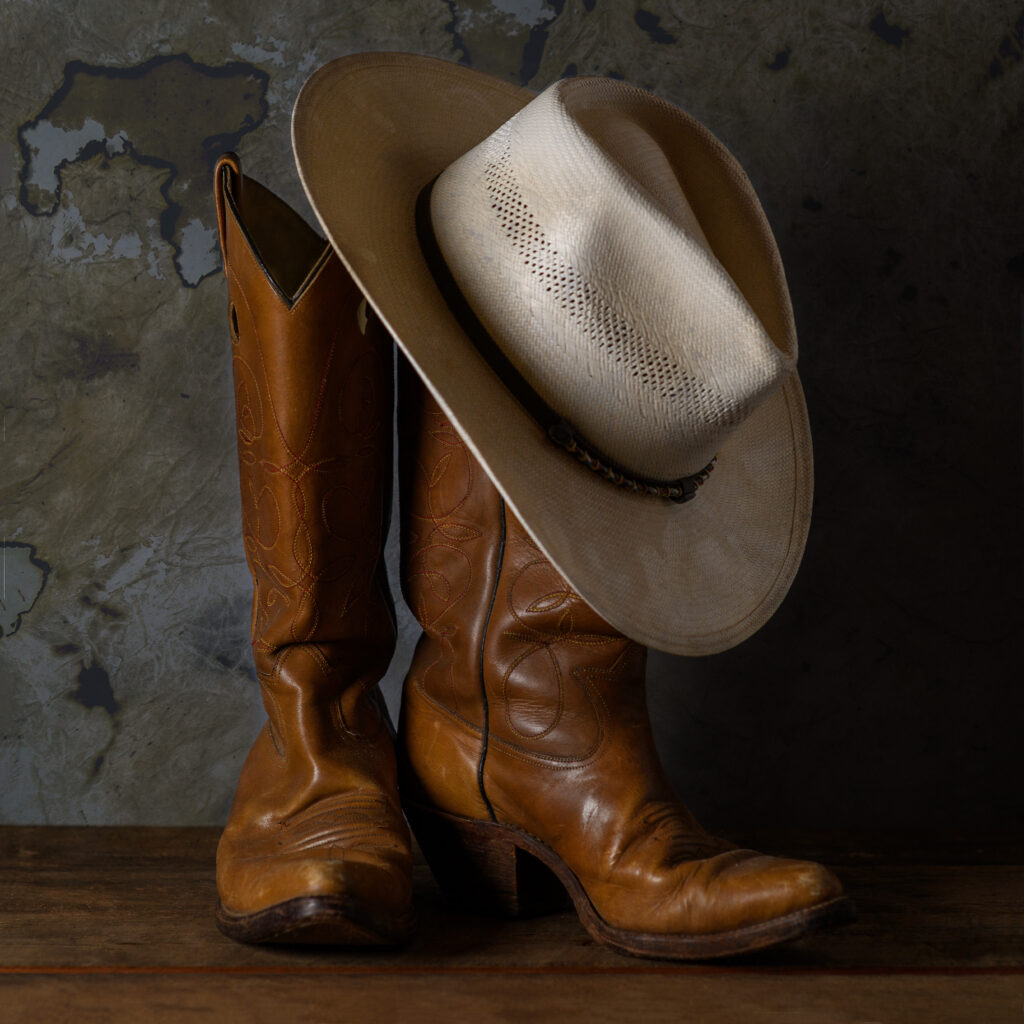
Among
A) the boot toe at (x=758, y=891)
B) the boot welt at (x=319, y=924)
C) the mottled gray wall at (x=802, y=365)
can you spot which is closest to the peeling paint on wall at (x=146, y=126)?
the mottled gray wall at (x=802, y=365)

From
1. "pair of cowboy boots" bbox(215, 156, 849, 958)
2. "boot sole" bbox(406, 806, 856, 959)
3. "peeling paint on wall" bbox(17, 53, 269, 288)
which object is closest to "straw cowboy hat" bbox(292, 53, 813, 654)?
"pair of cowboy boots" bbox(215, 156, 849, 958)

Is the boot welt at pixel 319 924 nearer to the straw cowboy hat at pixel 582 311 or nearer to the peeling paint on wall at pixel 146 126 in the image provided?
the straw cowboy hat at pixel 582 311

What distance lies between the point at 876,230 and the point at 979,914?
3.22 feet

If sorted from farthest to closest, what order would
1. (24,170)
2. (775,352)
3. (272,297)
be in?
(24,170)
(272,297)
(775,352)

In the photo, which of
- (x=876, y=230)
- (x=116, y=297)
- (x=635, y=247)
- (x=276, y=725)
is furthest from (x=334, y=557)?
(x=876, y=230)

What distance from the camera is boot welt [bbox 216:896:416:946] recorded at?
2.84 feet

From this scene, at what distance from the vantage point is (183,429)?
1533mm

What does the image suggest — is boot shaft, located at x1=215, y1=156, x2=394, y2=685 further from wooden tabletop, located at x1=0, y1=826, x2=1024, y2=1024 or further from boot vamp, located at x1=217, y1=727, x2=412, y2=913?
wooden tabletop, located at x1=0, y1=826, x2=1024, y2=1024

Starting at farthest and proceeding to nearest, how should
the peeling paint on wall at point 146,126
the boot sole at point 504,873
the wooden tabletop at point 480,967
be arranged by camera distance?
the peeling paint on wall at point 146,126 < the boot sole at point 504,873 < the wooden tabletop at point 480,967

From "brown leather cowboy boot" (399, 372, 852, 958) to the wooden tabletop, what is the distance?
0.05m

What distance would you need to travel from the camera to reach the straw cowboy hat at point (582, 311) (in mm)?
870

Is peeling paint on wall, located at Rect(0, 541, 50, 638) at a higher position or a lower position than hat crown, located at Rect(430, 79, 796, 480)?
lower

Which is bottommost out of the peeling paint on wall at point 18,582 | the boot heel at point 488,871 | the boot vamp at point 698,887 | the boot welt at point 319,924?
the peeling paint on wall at point 18,582

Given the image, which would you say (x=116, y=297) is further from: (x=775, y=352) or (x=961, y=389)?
(x=961, y=389)
